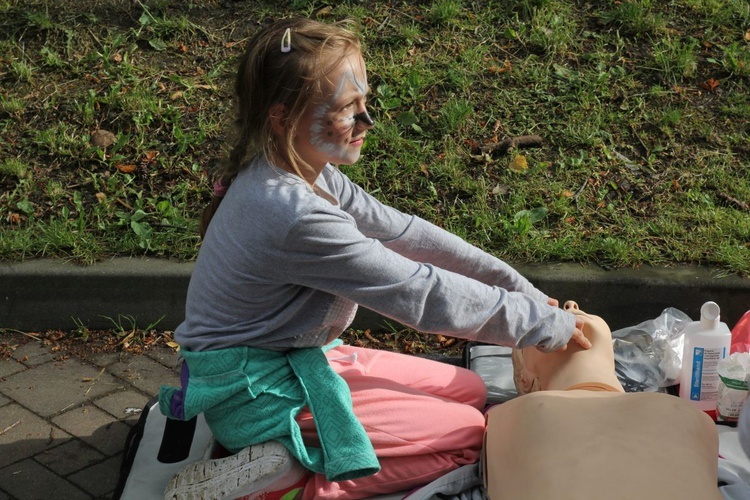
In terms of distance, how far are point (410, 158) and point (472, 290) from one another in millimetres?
2116

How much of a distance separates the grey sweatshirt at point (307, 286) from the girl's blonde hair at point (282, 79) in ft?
0.25

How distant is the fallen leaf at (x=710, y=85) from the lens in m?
4.98

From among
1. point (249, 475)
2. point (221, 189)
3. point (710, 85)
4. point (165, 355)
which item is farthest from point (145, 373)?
point (710, 85)

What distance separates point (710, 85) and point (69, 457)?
12.5 feet

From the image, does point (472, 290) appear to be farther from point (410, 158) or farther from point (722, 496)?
point (410, 158)

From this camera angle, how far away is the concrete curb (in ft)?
12.5

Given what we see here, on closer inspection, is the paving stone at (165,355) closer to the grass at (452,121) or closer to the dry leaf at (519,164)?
the grass at (452,121)

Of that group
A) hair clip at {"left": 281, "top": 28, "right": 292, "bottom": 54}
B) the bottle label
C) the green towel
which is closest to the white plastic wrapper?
the bottle label

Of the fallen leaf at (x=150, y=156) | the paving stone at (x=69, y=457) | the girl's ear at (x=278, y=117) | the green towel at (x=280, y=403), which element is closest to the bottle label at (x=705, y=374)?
the green towel at (x=280, y=403)

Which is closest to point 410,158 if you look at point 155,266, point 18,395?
point 155,266

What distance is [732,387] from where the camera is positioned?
115 inches

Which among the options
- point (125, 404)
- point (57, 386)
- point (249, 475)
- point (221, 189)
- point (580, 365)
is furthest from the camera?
point (57, 386)

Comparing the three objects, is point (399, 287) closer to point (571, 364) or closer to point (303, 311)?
point (303, 311)

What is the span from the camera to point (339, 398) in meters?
2.36
